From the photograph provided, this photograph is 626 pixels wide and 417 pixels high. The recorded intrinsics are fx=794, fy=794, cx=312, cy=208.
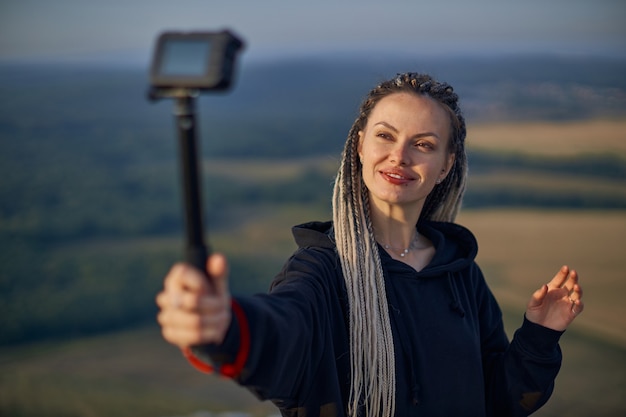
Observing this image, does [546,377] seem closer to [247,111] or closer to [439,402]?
[439,402]

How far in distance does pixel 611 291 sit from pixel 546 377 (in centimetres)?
585

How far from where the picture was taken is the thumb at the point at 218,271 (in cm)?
161

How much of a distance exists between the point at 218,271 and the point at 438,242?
156 cm

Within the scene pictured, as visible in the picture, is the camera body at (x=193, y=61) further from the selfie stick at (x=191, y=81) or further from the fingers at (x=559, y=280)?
the fingers at (x=559, y=280)

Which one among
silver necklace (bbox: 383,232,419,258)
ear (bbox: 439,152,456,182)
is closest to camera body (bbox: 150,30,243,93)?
silver necklace (bbox: 383,232,419,258)

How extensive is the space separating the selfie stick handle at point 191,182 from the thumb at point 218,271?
1 centimetres

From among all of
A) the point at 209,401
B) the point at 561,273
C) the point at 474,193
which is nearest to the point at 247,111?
the point at 474,193

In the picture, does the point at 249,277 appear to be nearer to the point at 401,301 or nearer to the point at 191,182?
the point at 401,301

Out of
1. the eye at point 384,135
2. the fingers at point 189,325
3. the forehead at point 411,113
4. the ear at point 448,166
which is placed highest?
the forehead at point 411,113

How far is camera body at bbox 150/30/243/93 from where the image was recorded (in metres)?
1.58

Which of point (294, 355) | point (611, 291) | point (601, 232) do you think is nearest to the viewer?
point (294, 355)

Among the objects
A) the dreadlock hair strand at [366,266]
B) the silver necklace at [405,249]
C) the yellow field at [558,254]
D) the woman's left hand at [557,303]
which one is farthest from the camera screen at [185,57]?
the yellow field at [558,254]

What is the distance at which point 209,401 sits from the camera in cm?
596

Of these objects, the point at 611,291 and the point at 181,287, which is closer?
the point at 181,287
